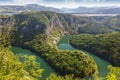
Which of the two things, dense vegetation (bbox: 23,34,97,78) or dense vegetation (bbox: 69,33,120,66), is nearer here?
dense vegetation (bbox: 23,34,97,78)

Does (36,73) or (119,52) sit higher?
(36,73)

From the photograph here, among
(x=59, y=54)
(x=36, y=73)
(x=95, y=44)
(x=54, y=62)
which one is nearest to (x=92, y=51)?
(x=95, y=44)

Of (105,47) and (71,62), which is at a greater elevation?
(71,62)

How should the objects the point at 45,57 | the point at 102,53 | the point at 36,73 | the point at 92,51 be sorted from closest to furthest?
the point at 36,73
the point at 45,57
the point at 102,53
the point at 92,51

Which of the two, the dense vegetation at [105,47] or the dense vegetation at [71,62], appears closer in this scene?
the dense vegetation at [71,62]

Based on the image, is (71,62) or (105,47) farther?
(105,47)

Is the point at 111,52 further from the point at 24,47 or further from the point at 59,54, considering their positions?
the point at 24,47

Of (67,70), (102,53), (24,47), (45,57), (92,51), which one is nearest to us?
(67,70)

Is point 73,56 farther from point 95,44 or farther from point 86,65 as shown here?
point 95,44

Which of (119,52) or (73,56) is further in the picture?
(119,52)
